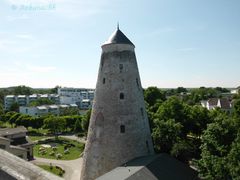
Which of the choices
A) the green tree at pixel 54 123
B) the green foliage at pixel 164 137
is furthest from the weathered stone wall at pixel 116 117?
the green tree at pixel 54 123

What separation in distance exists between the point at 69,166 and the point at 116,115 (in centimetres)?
2203

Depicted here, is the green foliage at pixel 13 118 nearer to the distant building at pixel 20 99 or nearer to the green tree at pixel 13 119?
the green tree at pixel 13 119

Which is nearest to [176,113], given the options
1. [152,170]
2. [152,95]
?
[152,95]

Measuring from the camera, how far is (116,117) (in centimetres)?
2053

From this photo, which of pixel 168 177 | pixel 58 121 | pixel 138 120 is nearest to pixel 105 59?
pixel 138 120

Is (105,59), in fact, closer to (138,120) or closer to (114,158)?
(138,120)

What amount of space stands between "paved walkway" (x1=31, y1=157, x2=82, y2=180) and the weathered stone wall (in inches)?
553

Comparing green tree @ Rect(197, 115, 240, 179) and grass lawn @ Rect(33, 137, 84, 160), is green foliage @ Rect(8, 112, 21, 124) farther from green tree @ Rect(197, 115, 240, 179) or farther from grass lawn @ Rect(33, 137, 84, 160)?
green tree @ Rect(197, 115, 240, 179)

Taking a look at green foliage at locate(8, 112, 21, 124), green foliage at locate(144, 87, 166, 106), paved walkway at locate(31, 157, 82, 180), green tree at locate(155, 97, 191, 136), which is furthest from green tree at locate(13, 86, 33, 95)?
green tree at locate(155, 97, 191, 136)

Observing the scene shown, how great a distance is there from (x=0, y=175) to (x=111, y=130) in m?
15.2

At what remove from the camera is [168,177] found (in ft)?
57.6

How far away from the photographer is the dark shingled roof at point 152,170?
16453mm

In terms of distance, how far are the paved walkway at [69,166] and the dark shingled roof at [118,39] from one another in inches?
753

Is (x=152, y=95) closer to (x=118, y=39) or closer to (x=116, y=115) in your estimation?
(x=118, y=39)
